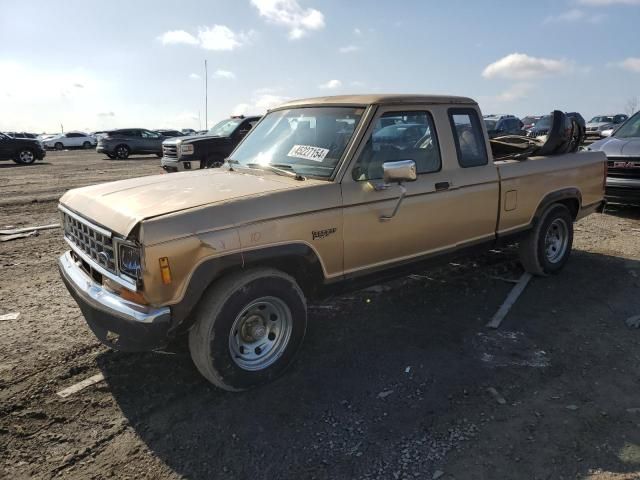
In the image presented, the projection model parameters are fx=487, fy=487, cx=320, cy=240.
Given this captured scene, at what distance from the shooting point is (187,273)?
9.50ft

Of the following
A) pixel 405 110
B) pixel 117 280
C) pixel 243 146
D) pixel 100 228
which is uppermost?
pixel 405 110

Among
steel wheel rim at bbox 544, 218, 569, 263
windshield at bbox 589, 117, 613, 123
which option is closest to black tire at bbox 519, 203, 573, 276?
steel wheel rim at bbox 544, 218, 569, 263

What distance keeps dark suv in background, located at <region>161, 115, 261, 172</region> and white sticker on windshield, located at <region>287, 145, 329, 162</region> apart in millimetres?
8676

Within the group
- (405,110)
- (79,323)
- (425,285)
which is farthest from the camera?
(425,285)

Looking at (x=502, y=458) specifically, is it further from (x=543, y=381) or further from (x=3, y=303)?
(x=3, y=303)

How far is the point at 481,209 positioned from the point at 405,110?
1237mm

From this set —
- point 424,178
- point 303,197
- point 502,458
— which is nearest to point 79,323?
point 303,197

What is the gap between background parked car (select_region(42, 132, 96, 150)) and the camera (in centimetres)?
4265

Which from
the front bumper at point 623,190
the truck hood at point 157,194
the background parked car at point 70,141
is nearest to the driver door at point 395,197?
the truck hood at point 157,194

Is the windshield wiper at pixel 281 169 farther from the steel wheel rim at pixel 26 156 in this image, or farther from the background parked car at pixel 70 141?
the background parked car at pixel 70 141

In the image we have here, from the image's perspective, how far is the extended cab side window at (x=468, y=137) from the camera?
14.4 ft

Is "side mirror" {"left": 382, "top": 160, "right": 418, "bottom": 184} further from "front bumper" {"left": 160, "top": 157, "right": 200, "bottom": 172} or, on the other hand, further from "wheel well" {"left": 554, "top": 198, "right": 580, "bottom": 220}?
"front bumper" {"left": 160, "top": 157, "right": 200, "bottom": 172}

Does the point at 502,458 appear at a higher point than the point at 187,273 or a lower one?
lower

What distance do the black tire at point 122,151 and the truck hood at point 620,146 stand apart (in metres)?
22.9
